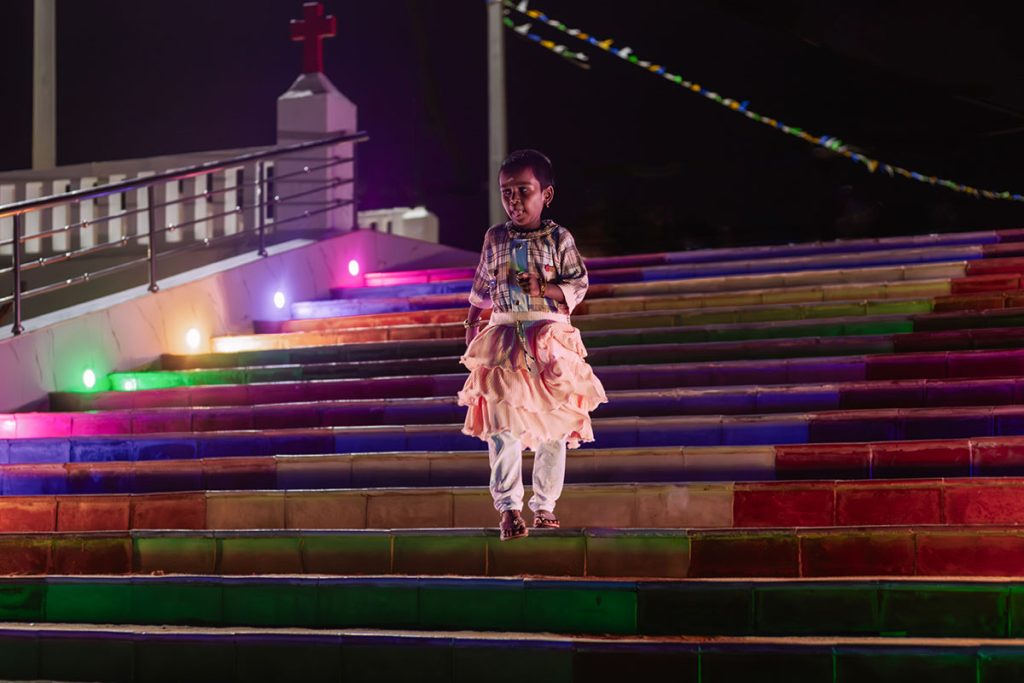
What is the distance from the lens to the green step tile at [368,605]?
3.74 meters

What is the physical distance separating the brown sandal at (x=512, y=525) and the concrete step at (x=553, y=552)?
0.24 ft

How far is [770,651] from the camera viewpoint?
3.24 meters

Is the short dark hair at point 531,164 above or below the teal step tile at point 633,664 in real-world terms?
above

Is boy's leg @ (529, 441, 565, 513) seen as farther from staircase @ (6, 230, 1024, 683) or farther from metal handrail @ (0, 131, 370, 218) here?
metal handrail @ (0, 131, 370, 218)

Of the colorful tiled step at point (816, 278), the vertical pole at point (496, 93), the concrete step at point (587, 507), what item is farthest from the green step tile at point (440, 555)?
the vertical pole at point (496, 93)

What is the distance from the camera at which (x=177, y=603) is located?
3939 mm

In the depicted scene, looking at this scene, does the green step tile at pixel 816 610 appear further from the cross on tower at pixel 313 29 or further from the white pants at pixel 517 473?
the cross on tower at pixel 313 29

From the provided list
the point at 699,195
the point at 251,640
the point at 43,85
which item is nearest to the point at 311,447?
the point at 251,640

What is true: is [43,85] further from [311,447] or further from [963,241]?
[963,241]

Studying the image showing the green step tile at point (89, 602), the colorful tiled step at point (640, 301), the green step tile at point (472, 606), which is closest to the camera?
the green step tile at point (472, 606)

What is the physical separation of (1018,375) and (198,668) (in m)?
3.61

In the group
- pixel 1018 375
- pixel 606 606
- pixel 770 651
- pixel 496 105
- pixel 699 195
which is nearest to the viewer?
pixel 770 651

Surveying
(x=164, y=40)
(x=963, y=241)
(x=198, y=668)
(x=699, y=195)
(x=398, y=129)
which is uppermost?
(x=164, y=40)

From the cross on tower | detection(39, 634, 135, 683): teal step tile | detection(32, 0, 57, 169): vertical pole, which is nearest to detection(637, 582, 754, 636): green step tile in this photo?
detection(39, 634, 135, 683): teal step tile
